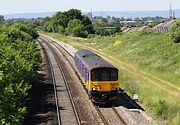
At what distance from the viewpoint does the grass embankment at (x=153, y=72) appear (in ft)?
83.0

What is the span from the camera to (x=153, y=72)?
44156 mm

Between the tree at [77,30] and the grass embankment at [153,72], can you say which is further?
the tree at [77,30]

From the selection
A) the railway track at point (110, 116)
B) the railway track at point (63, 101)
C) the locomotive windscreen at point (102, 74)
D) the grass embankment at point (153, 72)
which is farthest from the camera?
the locomotive windscreen at point (102, 74)

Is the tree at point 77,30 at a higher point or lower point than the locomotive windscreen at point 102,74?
lower

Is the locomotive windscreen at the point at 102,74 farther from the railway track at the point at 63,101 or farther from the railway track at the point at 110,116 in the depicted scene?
the railway track at the point at 63,101

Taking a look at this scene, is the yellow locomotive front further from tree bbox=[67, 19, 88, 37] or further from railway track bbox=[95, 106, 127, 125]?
tree bbox=[67, 19, 88, 37]

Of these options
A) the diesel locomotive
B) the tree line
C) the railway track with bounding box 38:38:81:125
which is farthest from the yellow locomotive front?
the tree line

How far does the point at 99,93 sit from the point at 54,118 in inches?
165

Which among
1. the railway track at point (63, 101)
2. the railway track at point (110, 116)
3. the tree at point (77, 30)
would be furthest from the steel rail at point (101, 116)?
the tree at point (77, 30)

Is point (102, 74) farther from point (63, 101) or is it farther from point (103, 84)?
point (63, 101)

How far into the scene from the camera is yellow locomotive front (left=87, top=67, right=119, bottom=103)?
86.5 ft

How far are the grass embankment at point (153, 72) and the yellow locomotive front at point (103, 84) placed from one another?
270 cm

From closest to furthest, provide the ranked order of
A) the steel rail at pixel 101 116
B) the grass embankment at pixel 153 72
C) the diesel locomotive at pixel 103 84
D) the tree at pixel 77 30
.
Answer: the steel rail at pixel 101 116 < the grass embankment at pixel 153 72 < the diesel locomotive at pixel 103 84 < the tree at pixel 77 30

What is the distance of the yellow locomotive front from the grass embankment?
2705 mm
